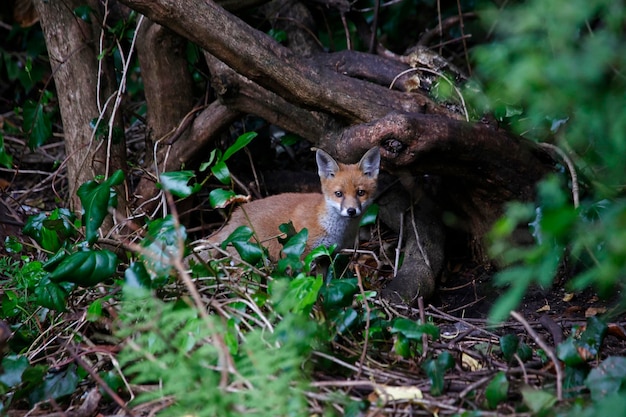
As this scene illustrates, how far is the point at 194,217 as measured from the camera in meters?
6.50

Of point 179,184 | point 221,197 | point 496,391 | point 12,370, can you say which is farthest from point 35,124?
point 496,391

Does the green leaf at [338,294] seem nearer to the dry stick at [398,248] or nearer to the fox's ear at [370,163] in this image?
the fox's ear at [370,163]

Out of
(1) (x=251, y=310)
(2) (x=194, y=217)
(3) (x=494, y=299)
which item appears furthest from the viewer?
(2) (x=194, y=217)

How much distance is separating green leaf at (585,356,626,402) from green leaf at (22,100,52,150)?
522cm

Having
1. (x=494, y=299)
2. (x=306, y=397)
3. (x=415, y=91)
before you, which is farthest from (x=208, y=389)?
(x=415, y=91)

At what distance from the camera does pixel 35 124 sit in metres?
6.17

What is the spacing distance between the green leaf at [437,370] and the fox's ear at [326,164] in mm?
2798

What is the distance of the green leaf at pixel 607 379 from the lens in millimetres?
2662

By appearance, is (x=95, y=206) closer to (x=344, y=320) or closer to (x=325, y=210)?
(x=344, y=320)

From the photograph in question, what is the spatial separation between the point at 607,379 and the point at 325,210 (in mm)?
3333

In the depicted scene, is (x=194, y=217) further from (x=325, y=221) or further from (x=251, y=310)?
(x=251, y=310)

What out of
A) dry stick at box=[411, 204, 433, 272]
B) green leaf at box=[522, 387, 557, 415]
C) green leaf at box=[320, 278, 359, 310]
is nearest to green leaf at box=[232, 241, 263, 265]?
green leaf at box=[320, 278, 359, 310]

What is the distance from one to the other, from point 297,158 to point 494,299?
3070mm

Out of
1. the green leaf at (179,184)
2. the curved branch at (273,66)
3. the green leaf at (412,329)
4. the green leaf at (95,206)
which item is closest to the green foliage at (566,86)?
the green leaf at (412,329)
